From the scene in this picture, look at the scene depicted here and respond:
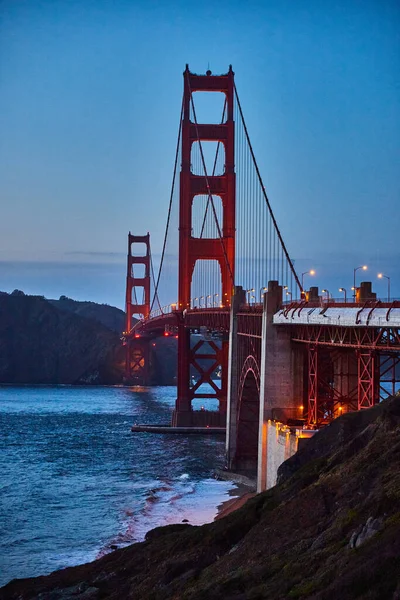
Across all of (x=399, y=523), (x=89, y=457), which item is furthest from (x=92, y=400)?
(x=399, y=523)

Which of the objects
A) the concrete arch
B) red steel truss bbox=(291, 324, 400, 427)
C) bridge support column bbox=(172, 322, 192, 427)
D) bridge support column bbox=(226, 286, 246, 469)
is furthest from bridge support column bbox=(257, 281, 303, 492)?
bridge support column bbox=(172, 322, 192, 427)

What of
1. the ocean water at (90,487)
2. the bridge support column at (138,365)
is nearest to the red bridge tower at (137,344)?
the bridge support column at (138,365)

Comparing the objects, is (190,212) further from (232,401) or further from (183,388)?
(232,401)

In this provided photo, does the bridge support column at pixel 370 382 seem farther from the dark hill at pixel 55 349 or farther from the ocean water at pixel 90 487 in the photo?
the dark hill at pixel 55 349

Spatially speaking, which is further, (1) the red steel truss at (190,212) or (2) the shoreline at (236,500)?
(1) the red steel truss at (190,212)

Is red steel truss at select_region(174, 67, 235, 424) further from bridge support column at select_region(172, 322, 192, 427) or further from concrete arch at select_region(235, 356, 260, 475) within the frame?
concrete arch at select_region(235, 356, 260, 475)

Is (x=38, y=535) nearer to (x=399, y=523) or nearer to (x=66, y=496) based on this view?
(x=66, y=496)
